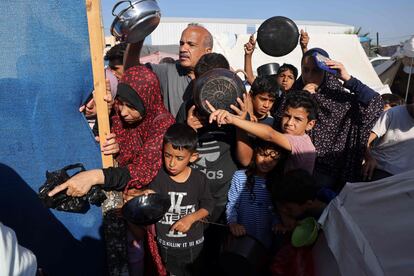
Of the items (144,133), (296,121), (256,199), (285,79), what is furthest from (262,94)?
(285,79)

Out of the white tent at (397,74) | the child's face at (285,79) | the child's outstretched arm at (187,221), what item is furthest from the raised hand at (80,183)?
the white tent at (397,74)

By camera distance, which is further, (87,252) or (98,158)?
(87,252)

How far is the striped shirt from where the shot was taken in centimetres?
216

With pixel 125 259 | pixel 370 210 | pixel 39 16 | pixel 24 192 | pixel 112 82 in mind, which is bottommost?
pixel 125 259

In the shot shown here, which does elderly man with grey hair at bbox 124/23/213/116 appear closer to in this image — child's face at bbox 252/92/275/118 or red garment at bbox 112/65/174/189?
red garment at bbox 112/65/174/189

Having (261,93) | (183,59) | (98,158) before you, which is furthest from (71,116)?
(261,93)

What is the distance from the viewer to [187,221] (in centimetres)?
207

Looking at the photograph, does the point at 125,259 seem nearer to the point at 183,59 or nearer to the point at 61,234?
the point at 61,234

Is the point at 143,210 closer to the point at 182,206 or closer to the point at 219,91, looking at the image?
the point at 182,206

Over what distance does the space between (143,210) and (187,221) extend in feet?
1.08

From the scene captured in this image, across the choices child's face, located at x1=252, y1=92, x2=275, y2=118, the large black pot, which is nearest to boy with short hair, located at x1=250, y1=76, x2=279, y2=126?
child's face, located at x1=252, y1=92, x2=275, y2=118

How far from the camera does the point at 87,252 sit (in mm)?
2057

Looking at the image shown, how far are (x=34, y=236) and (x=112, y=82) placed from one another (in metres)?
1.04

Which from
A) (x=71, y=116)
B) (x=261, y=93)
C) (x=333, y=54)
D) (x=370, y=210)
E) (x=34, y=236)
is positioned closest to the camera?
(x=370, y=210)
